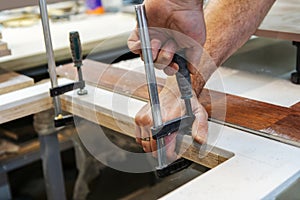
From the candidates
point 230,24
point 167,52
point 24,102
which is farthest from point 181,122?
point 24,102

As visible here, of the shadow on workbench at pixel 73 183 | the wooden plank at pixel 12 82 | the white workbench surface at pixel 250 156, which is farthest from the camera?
the shadow on workbench at pixel 73 183

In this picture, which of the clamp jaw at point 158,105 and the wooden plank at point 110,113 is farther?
the wooden plank at point 110,113

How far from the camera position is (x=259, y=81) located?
92 cm

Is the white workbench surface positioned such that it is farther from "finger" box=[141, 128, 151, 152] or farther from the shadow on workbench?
the shadow on workbench

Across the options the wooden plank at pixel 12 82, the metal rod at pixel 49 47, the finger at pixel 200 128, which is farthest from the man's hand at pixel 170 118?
the wooden plank at pixel 12 82

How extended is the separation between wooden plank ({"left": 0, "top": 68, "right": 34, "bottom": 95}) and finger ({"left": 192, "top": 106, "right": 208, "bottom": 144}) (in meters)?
0.46

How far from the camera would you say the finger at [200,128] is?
0.66 m

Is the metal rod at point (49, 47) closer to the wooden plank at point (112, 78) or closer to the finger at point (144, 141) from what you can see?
the wooden plank at point (112, 78)

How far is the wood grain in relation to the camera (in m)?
0.69

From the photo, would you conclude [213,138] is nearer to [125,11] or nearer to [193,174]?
[193,174]

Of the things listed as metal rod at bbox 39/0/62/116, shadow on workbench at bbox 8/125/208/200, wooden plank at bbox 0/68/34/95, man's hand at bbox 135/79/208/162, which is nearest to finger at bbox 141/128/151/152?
man's hand at bbox 135/79/208/162

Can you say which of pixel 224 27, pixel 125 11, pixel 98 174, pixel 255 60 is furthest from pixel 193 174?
pixel 125 11

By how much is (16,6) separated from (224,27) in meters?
0.43

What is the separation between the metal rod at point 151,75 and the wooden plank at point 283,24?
413mm
